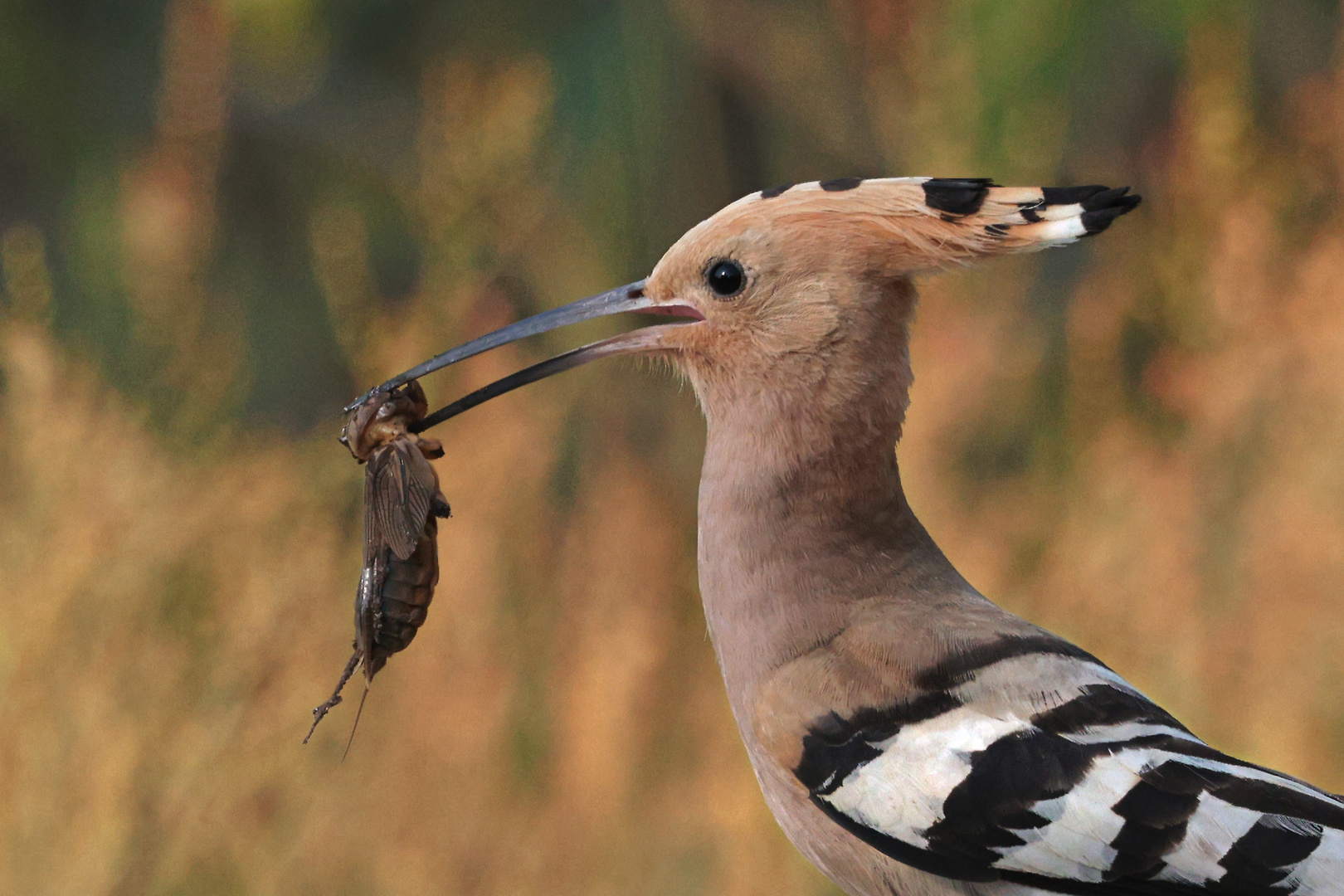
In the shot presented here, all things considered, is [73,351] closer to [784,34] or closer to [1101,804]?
[784,34]

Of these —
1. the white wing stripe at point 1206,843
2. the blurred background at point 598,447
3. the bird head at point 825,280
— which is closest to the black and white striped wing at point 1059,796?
the white wing stripe at point 1206,843

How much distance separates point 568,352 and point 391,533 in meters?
0.14

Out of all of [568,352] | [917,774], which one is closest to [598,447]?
[568,352]

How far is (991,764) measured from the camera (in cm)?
60

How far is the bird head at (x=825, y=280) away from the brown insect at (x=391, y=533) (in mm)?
31

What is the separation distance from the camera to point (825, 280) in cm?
68

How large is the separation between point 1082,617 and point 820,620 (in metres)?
0.82

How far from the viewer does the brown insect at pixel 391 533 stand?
27.9 inches

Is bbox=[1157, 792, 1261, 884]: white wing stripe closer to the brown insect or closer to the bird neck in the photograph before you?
the bird neck

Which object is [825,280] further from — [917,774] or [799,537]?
[917,774]

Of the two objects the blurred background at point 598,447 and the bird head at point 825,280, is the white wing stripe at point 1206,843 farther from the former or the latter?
the blurred background at point 598,447

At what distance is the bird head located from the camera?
657 millimetres

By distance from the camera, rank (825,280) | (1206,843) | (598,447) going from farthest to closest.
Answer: (598,447) → (825,280) → (1206,843)

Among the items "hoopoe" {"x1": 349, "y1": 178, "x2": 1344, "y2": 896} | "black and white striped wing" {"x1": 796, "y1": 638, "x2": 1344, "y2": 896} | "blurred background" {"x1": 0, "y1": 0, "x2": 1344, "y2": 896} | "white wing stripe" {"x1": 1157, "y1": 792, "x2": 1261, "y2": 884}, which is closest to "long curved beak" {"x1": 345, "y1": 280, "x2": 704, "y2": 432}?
"hoopoe" {"x1": 349, "y1": 178, "x2": 1344, "y2": 896}
